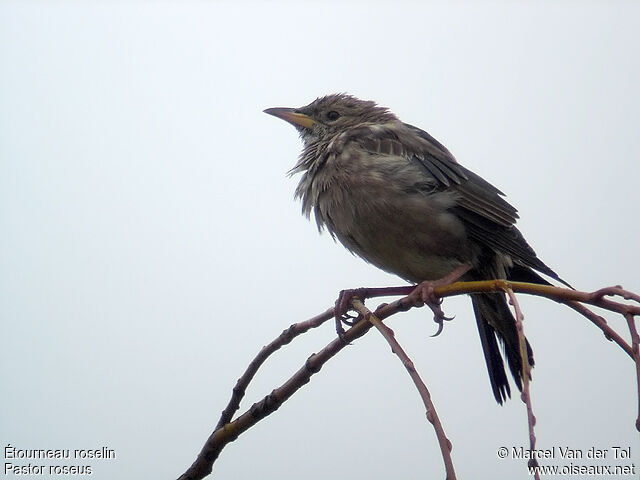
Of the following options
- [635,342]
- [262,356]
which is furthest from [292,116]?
[635,342]

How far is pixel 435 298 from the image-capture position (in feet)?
10.6

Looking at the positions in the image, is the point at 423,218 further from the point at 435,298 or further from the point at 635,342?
the point at 635,342

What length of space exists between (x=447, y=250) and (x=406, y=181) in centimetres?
47

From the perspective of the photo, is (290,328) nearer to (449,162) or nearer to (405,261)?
(405,261)

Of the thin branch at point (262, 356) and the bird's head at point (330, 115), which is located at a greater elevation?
the bird's head at point (330, 115)

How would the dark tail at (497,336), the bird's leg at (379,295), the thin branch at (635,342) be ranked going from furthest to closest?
the dark tail at (497,336) → the bird's leg at (379,295) → the thin branch at (635,342)

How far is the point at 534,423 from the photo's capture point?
1807 millimetres

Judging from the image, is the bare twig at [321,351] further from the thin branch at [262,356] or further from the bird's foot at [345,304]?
the bird's foot at [345,304]

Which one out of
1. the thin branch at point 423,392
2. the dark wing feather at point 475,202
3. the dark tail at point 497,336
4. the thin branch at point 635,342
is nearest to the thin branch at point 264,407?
the thin branch at point 423,392

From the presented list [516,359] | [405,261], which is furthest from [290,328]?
[516,359]

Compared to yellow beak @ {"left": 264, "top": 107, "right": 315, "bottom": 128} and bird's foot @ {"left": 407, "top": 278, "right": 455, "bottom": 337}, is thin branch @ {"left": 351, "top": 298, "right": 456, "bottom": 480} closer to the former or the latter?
bird's foot @ {"left": 407, "top": 278, "right": 455, "bottom": 337}

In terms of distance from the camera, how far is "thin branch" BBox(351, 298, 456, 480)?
1788mm

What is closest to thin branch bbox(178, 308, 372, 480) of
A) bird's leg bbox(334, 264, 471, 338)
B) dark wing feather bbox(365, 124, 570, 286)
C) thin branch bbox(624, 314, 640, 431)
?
thin branch bbox(624, 314, 640, 431)

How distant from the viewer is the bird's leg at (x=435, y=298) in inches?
134
